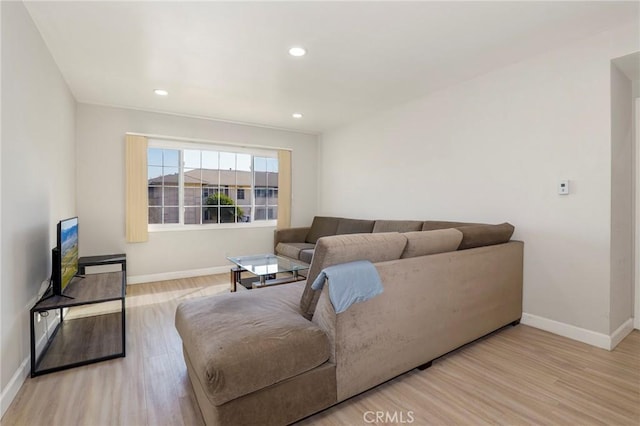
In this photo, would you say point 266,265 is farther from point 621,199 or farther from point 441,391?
point 621,199

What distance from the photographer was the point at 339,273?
1621mm

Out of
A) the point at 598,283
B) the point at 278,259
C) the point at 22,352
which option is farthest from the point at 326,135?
the point at 22,352

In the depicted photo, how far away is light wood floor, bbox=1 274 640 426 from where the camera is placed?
166cm

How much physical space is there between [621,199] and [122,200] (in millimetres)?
5532

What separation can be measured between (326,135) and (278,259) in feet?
9.24

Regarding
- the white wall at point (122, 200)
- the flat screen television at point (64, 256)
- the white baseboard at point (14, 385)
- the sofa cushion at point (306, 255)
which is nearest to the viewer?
the white baseboard at point (14, 385)

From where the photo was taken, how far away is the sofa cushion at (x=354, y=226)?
4.52 meters

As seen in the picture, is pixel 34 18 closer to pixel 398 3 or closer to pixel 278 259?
pixel 398 3

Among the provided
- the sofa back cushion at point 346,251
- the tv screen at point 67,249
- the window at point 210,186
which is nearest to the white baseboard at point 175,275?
the window at point 210,186

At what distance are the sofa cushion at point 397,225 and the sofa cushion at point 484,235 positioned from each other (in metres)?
1.04

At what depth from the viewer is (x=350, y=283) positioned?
64.2 inches

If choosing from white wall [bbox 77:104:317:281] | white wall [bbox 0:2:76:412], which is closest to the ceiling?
white wall [bbox 0:2:76:412]

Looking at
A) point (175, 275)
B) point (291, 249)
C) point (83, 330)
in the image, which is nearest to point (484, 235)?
point (291, 249)

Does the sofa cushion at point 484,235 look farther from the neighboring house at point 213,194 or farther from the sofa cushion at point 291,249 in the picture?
the neighboring house at point 213,194
